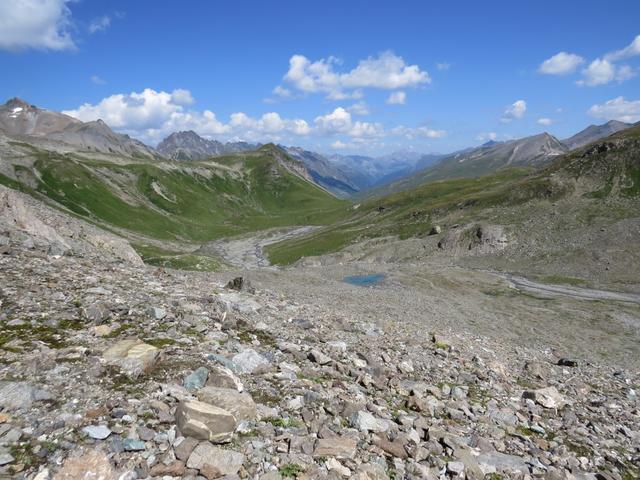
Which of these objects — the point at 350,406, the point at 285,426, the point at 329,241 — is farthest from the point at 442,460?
the point at 329,241

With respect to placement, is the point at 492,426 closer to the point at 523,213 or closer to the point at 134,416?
the point at 134,416

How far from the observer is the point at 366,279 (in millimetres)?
93375

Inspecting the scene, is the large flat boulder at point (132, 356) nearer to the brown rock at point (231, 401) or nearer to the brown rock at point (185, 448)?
the brown rock at point (231, 401)

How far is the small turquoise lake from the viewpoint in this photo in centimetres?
8910

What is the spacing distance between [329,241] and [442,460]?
139 m

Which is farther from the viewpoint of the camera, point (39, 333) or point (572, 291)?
point (572, 291)

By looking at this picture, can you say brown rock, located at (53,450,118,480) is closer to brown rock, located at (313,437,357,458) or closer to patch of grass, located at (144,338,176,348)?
brown rock, located at (313,437,357,458)

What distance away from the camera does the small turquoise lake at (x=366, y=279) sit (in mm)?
89100

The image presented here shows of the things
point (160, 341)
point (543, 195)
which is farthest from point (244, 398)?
point (543, 195)

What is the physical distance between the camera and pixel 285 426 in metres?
11.0

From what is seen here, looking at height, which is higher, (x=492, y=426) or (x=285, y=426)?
(x=285, y=426)

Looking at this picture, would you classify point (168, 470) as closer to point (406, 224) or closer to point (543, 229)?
point (543, 229)

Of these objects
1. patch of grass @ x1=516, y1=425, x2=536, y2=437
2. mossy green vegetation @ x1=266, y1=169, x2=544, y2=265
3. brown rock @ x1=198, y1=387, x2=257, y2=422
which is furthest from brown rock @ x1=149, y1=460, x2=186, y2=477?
mossy green vegetation @ x1=266, y1=169, x2=544, y2=265

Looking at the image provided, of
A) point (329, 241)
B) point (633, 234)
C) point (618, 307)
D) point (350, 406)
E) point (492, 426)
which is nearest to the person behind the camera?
point (350, 406)
